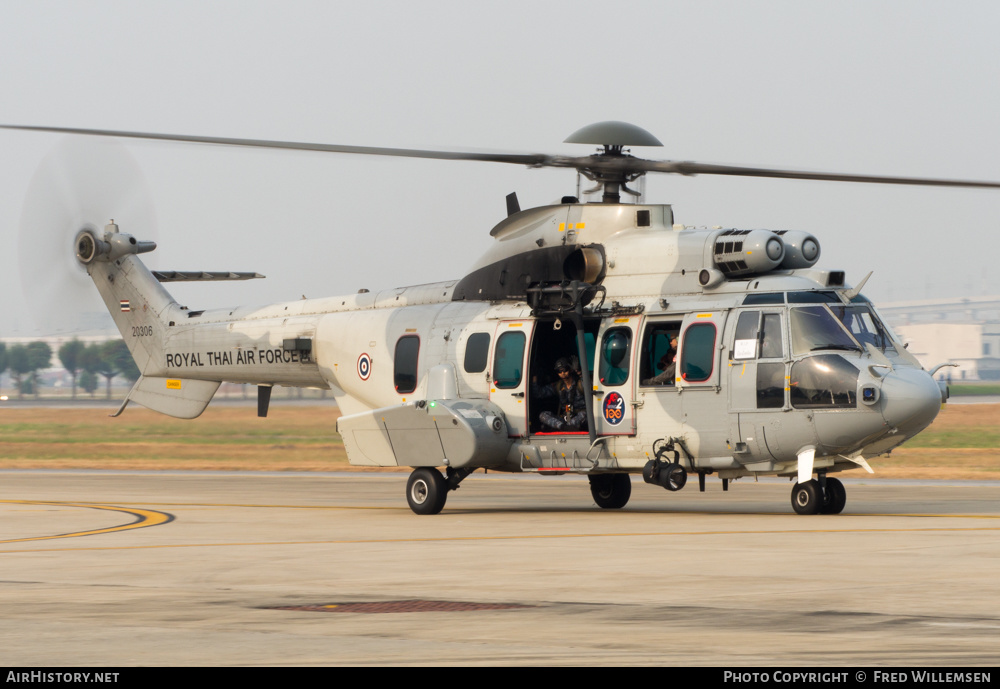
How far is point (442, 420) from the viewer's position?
19516 millimetres

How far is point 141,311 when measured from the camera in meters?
25.7

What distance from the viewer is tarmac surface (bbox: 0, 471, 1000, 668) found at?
8000 mm

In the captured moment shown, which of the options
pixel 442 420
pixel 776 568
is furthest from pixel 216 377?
pixel 776 568

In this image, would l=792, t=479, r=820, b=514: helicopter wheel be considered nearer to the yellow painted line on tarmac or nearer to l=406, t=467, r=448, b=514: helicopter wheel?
the yellow painted line on tarmac

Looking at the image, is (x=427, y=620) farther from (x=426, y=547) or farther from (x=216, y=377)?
(x=216, y=377)

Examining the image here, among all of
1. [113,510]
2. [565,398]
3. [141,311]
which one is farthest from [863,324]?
[141,311]

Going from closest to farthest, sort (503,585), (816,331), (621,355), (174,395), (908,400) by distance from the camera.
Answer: (503,585) → (908,400) → (816,331) → (621,355) → (174,395)

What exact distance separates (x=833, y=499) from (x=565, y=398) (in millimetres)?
4208

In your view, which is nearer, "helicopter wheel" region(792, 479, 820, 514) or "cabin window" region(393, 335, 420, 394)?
"helicopter wheel" region(792, 479, 820, 514)

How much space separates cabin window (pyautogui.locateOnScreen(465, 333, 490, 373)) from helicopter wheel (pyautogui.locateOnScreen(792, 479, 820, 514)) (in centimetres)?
511

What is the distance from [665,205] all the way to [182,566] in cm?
969

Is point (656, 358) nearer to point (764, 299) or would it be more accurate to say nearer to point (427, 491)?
point (764, 299)

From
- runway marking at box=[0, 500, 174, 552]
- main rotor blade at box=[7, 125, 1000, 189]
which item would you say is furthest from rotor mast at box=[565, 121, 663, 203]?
runway marking at box=[0, 500, 174, 552]

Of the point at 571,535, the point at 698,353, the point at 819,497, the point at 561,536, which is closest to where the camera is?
the point at 561,536
